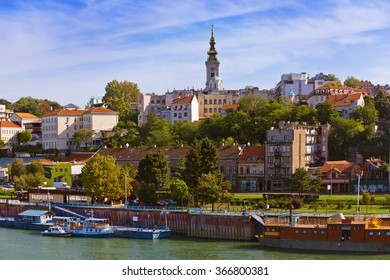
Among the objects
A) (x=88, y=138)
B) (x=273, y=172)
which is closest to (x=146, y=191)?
(x=273, y=172)

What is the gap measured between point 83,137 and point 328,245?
5901 cm

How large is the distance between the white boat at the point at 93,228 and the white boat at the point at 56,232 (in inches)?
24.0

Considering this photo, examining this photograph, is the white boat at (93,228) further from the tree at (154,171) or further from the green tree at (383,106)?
the green tree at (383,106)

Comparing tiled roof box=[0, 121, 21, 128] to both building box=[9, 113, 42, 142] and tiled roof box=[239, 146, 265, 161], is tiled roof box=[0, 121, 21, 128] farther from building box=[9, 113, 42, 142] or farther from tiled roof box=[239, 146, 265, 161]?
tiled roof box=[239, 146, 265, 161]

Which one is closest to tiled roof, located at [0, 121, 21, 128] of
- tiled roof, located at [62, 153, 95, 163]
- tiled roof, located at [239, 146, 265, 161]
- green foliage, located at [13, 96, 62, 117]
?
green foliage, located at [13, 96, 62, 117]

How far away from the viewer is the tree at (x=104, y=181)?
6744 cm

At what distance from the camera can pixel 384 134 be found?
84625mm

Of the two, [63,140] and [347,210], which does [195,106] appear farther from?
[347,210]

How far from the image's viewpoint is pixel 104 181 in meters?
67.4

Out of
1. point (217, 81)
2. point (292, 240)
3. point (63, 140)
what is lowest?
point (292, 240)

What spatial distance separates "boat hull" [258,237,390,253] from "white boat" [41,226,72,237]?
1580 centimetres

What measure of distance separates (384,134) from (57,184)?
35932mm

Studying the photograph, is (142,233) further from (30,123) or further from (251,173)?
(30,123)

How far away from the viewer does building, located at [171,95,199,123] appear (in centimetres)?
10750
